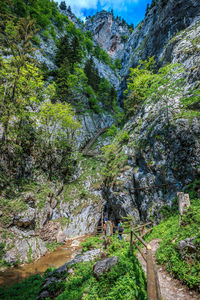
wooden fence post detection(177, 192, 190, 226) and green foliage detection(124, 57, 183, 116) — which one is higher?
green foliage detection(124, 57, 183, 116)

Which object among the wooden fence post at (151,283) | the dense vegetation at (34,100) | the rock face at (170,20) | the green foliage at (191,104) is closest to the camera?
the wooden fence post at (151,283)

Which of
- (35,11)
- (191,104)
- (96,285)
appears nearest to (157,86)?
(191,104)

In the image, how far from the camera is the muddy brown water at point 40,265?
20.7ft

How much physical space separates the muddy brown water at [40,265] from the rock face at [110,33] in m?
67.7

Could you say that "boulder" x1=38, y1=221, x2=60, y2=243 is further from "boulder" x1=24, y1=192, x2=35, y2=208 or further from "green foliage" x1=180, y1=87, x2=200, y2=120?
"green foliage" x1=180, y1=87, x2=200, y2=120

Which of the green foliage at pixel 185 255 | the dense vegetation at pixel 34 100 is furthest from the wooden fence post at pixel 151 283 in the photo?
the dense vegetation at pixel 34 100

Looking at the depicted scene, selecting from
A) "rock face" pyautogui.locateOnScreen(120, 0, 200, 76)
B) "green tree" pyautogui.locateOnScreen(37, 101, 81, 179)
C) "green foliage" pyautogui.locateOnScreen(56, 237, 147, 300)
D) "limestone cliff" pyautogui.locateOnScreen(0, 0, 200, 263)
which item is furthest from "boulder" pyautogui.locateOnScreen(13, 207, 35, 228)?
"rock face" pyautogui.locateOnScreen(120, 0, 200, 76)

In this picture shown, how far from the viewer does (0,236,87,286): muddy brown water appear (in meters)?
6.31

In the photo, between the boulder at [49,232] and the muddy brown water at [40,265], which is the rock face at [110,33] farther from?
the muddy brown water at [40,265]

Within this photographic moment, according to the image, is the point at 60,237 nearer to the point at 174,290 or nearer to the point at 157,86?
the point at 174,290

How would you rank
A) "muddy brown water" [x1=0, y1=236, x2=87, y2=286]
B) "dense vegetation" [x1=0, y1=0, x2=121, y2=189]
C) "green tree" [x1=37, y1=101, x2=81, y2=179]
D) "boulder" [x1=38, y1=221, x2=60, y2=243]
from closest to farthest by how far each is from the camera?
"muddy brown water" [x1=0, y1=236, x2=87, y2=286] → "boulder" [x1=38, y1=221, x2=60, y2=243] → "dense vegetation" [x1=0, y1=0, x2=121, y2=189] → "green tree" [x1=37, y1=101, x2=81, y2=179]

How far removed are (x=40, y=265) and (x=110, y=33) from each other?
79572 millimetres

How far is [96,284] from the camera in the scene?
3.96m

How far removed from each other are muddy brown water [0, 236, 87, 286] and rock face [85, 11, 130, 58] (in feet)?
222
